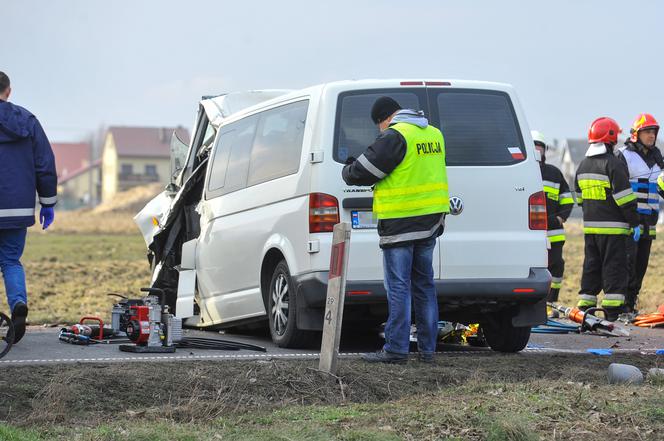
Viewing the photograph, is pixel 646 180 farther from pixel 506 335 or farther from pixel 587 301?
pixel 506 335

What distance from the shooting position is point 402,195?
8.17 meters

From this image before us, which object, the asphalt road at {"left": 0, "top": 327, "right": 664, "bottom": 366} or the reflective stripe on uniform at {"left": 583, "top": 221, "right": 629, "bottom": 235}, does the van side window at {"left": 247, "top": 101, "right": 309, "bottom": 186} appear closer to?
the asphalt road at {"left": 0, "top": 327, "right": 664, "bottom": 366}

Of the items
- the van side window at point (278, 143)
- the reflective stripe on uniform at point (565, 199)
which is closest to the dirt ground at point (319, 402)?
the van side window at point (278, 143)

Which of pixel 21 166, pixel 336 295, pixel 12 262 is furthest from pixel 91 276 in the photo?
pixel 336 295

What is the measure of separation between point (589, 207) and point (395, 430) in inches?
311

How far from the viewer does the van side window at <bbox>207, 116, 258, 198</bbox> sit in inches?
408

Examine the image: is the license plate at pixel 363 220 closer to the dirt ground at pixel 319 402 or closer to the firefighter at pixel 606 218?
the dirt ground at pixel 319 402

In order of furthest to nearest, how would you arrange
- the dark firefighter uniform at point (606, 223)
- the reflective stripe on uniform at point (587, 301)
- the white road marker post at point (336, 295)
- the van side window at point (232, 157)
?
the reflective stripe on uniform at point (587, 301), the dark firefighter uniform at point (606, 223), the van side window at point (232, 157), the white road marker post at point (336, 295)

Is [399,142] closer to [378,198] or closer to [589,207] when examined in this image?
[378,198]

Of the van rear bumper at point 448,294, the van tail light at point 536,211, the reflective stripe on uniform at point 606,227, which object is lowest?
the van rear bumper at point 448,294

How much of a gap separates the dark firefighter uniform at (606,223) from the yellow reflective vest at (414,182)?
5.05m

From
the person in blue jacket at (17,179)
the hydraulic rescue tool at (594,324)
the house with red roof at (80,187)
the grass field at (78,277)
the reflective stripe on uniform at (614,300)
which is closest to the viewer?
the person in blue jacket at (17,179)

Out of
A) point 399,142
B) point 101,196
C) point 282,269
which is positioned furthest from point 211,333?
point 101,196

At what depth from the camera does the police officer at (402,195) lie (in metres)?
8.05
